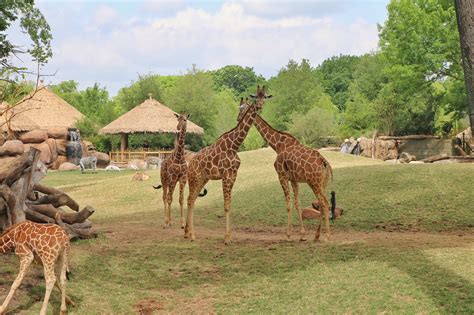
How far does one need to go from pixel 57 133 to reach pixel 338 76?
159ft

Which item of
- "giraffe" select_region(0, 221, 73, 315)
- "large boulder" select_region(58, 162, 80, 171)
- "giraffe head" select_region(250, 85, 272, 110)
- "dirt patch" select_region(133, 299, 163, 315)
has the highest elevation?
"giraffe head" select_region(250, 85, 272, 110)

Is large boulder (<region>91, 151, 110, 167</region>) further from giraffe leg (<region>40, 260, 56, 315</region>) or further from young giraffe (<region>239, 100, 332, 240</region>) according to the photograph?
giraffe leg (<region>40, 260, 56, 315</region>)

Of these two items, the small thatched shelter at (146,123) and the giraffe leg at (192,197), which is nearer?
the giraffe leg at (192,197)

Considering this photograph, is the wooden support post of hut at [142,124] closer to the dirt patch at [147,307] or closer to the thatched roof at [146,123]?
the thatched roof at [146,123]

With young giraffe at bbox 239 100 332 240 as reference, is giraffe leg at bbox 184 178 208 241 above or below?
below

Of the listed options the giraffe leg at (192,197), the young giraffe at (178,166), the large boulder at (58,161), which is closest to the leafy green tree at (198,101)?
the large boulder at (58,161)

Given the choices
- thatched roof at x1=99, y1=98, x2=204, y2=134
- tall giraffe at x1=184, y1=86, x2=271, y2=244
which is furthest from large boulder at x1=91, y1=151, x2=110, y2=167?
tall giraffe at x1=184, y1=86, x2=271, y2=244

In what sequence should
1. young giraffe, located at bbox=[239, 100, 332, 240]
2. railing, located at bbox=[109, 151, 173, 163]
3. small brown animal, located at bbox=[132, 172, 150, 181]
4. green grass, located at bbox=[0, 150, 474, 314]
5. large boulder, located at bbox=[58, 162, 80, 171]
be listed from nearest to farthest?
green grass, located at bbox=[0, 150, 474, 314] < young giraffe, located at bbox=[239, 100, 332, 240] < small brown animal, located at bbox=[132, 172, 150, 181] < large boulder, located at bbox=[58, 162, 80, 171] < railing, located at bbox=[109, 151, 173, 163]

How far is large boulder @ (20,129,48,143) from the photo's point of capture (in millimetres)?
40594

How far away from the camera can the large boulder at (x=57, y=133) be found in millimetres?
42969

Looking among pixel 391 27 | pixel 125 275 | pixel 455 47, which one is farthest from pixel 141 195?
pixel 391 27

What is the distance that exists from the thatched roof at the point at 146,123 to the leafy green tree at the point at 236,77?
6329 centimetres

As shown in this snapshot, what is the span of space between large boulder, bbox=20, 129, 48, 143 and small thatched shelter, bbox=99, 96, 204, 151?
4498mm

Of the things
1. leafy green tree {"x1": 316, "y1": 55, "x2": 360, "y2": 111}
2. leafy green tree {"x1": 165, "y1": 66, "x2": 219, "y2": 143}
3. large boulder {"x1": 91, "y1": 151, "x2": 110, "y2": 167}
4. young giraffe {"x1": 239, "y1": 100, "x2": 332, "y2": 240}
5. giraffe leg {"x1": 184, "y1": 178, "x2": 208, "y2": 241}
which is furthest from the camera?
leafy green tree {"x1": 316, "y1": 55, "x2": 360, "y2": 111}
